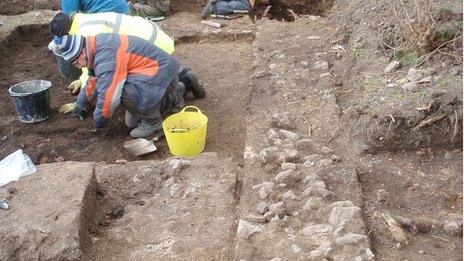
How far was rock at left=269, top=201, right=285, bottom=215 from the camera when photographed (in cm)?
351

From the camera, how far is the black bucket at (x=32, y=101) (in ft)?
18.0

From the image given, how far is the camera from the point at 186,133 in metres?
4.68

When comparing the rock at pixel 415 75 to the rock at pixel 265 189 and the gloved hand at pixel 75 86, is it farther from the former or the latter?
the gloved hand at pixel 75 86

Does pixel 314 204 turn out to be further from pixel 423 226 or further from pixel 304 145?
pixel 304 145

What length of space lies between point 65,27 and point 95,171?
1569 millimetres

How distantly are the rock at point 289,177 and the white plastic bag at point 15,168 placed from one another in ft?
5.39

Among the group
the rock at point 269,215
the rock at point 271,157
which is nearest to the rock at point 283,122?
the rock at point 271,157

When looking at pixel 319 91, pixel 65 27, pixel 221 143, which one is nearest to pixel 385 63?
pixel 319 91

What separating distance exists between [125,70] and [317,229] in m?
2.35

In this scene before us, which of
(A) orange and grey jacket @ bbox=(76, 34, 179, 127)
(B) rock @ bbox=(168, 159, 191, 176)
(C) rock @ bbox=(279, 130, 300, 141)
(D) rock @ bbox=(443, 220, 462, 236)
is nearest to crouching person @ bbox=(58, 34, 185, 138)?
(A) orange and grey jacket @ bbox=(76, 34, 179, 127)

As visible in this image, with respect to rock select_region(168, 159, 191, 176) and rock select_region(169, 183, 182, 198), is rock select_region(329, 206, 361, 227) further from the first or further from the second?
rock select_region(168, 159, 191, 176)

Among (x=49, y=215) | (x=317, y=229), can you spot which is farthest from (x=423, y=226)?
(x=49, y=215)

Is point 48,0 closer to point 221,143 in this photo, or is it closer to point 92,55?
point 92,55

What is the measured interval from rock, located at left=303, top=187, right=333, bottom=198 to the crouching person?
1907 mm
